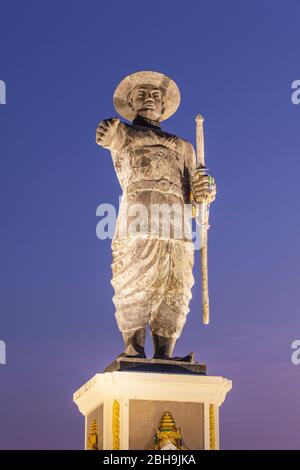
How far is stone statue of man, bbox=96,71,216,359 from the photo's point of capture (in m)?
11.7

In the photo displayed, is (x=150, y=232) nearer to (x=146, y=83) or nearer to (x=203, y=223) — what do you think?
(x=203, y=223)

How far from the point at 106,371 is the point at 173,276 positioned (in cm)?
137

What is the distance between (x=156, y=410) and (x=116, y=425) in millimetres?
465

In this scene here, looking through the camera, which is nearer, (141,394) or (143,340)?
(141,394)

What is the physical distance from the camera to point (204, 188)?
12.2 metres

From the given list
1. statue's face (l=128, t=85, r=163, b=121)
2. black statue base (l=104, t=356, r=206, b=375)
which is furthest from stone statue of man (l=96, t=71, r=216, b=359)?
black statue base (l=104, t=356, r=206, b=375)

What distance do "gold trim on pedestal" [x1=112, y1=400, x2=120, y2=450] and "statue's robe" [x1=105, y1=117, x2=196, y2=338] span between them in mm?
1122

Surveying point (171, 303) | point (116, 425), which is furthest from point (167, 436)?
point (171, 303)

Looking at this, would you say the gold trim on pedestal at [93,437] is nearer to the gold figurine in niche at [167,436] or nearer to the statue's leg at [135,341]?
the gold figurine in niche at [167,436]

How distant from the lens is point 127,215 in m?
11.9

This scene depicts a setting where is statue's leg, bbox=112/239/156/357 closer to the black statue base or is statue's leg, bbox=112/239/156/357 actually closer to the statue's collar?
the black statue base

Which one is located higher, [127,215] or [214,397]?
[127,215]
